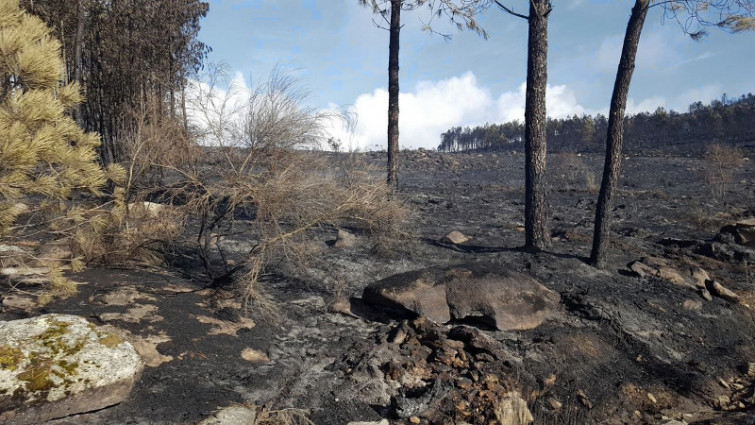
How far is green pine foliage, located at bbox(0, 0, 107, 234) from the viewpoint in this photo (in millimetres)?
4266

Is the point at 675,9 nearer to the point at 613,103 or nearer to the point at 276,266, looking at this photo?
the point at 613,103

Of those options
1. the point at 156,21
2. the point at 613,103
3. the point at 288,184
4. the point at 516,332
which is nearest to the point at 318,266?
the point at 288,184

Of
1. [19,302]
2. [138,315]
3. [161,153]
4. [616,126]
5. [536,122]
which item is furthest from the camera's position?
[536,122]

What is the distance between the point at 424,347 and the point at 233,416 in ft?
7.21

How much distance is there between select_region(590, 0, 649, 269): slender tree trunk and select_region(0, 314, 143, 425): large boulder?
22.4 feet

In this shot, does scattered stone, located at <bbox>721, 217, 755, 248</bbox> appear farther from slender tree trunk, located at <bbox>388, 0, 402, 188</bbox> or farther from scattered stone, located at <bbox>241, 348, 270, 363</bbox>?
scattered stone, located at <bbox>241, 348, 270, 363</bbox>

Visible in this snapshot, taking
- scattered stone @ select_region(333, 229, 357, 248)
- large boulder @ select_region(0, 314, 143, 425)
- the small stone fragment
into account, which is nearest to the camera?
large boulder @ select_region(0, 314, 143, 425)

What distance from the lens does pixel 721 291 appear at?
7777mm

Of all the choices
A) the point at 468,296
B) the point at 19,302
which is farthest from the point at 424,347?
the point at 19,302

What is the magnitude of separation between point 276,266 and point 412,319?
2437 millimetres

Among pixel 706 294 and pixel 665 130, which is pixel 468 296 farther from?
pixel 665 130

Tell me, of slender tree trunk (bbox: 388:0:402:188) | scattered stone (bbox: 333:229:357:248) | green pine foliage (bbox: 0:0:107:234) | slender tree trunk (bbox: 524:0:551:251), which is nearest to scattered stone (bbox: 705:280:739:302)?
slender tree trunk (bbox: 524:0:551:251)

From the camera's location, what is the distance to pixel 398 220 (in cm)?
812

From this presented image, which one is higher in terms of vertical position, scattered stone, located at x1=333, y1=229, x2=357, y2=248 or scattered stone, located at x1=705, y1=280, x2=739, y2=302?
scattered stone, located at x1=333, y1=229, x2=357, y2=248
